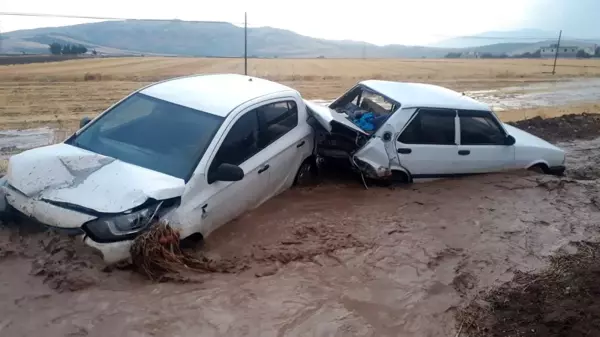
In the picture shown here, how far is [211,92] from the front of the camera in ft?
20.4

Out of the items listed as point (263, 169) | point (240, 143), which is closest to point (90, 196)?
point (240, 143)

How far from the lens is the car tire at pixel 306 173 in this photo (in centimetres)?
720

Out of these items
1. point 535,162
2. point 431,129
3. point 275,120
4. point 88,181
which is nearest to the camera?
point 88,181

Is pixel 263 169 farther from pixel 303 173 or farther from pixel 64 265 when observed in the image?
pixel 64 265

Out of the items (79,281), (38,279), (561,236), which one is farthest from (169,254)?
(561,236)

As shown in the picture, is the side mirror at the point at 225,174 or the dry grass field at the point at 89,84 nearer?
the side mirror at the point at 225,174

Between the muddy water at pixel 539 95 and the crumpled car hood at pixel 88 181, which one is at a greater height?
the crumpled car hood at pixel 88 181

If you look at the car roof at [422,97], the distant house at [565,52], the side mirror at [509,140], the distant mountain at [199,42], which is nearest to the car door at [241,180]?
the car roof at [422,97]

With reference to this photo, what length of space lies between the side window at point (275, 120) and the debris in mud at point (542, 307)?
9.40 ft

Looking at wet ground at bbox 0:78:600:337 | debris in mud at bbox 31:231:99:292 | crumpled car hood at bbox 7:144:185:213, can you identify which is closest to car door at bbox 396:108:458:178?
wet ground at bbox 0:78:600:337

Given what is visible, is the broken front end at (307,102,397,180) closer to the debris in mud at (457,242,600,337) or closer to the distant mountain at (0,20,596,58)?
the debris in mud at (457,242,600,337)

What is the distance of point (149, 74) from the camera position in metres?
26.5

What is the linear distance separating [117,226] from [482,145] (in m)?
5.50

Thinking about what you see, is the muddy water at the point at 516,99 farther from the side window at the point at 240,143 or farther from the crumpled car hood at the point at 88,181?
the side window at the point at 240,143
